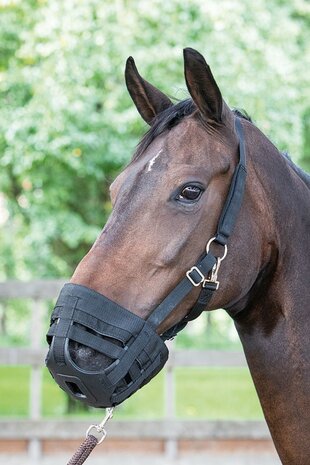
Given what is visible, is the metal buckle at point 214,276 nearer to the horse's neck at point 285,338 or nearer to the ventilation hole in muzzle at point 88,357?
the horse's neck at point 285,338

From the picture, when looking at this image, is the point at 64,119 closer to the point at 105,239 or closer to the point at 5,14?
the point at 5,14

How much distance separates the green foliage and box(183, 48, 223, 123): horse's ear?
17.8ft

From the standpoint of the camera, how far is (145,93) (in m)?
2.54

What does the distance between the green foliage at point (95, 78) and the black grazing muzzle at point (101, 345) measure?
18.7ft

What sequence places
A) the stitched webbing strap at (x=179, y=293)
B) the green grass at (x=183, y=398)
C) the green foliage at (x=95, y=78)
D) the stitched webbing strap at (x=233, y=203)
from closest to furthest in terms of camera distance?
the stitched webbing strap at (x=179, y=293) < the stitched webbing strap at (x=233, y=203) < the green foliage at (x=95, y=78) < the green grass at (x=183, y=398)

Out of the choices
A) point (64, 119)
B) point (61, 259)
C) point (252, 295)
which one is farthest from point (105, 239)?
point (61, 259)

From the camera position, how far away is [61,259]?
405 inches

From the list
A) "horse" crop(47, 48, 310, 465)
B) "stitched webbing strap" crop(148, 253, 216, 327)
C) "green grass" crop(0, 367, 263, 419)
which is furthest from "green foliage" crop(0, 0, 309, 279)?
"stitched webbing strap" crop(148, 253, 216, 327)

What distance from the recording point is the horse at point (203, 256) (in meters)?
2.07

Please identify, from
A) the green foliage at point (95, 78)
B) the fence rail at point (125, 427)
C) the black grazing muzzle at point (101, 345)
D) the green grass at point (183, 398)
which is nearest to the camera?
the black grazing muzzle at point (101, 345)

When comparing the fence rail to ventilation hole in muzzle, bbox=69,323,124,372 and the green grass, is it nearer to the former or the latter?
the green grass

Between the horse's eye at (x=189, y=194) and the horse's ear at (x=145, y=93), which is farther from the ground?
the horse's ear at (x=145, y=93)

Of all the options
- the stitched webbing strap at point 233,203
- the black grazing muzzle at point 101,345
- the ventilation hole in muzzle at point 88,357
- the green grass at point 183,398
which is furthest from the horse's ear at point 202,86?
the green grass at point 183,398

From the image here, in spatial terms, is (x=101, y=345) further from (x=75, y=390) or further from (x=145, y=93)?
(x=145, y=93)
